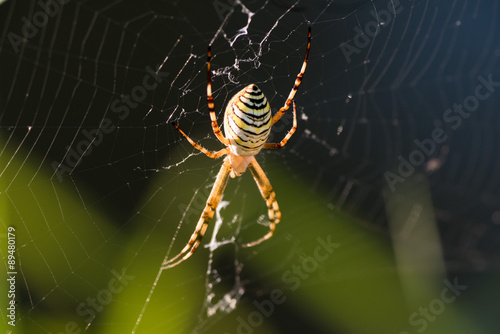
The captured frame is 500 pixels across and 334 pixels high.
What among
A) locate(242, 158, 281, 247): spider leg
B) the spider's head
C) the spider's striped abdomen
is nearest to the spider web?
locate(242, 158, 281, 247): spider leg

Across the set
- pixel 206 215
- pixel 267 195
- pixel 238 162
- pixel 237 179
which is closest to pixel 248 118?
pixel 238 162

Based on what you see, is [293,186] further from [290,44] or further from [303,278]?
[290,44]

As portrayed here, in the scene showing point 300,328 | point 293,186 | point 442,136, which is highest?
point 442,136

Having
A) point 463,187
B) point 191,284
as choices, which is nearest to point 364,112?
point 463,187

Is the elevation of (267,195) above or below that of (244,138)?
below

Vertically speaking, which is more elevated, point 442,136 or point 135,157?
point 442,136

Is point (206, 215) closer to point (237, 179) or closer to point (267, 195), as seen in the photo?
point (267, 195)

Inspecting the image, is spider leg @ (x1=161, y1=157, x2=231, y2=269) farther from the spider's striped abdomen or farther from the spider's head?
the spider's striped abdomen
